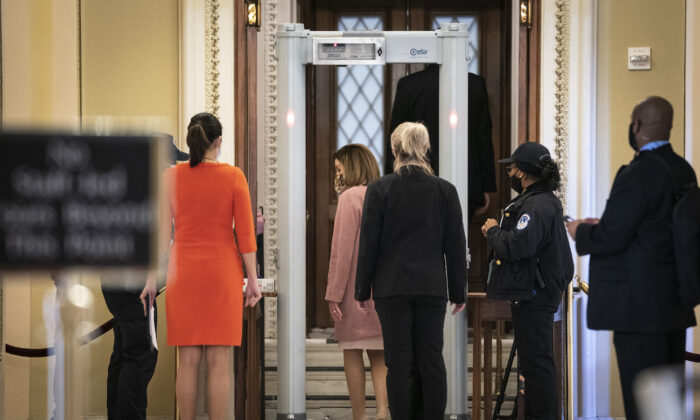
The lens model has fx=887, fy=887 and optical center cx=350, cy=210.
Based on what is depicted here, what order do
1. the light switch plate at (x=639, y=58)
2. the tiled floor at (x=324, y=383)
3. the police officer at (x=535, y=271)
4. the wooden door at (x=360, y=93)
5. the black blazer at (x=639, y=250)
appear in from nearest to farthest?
the black blazer at (x=639, y=250)
the light switch plate at (x=639, y=58)
the police officer at (x=535, y=271)
the tiled floor at (x=324, y=383)
the wooden door at (x=360, y=93)

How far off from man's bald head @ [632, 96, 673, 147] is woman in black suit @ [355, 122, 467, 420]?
932 mm

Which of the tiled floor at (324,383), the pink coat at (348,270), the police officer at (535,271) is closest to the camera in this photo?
the police officer at (535,271)

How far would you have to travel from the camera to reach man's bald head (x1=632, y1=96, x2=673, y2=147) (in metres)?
2.63

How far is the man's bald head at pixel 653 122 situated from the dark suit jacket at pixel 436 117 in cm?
201

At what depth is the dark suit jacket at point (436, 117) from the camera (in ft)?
15.4

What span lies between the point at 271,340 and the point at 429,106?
1576mm

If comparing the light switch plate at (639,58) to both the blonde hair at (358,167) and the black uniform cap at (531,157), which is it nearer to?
the black uniform cap at (531,157)

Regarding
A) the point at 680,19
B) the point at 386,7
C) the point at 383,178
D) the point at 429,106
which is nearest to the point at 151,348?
the point at 383,178

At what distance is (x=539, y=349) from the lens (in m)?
3.49

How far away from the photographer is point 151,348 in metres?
3.57

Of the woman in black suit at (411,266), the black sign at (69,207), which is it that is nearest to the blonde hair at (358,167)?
the woman in black suit at (411,266)

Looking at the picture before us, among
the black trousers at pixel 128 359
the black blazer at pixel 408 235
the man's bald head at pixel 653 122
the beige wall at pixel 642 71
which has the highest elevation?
the beige wall at pixel 642 71

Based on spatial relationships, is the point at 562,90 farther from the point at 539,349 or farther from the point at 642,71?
the point at 539,349

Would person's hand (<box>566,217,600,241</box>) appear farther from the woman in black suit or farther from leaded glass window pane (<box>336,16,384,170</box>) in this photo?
leaded glass window pane (<box>336,16,384,170</box>)
